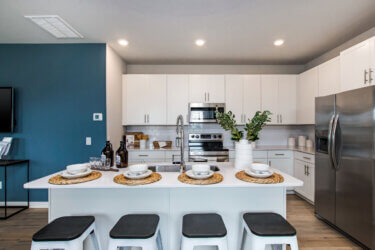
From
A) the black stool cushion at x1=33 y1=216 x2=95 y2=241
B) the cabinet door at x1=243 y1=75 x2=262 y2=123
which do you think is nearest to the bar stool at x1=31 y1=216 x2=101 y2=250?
the black stool cushion at x1=33 y1=216 x2=95 y2=241

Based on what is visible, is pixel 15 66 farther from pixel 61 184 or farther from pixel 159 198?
pixel 159 198

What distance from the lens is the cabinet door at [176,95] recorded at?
372 cm

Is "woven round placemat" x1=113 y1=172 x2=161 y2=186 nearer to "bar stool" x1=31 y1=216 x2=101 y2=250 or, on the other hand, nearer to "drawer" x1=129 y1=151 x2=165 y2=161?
"bar stool" x1=31 y1=216 x2=101 y2=250

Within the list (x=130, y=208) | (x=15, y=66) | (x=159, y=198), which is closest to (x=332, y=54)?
(x=159, y=198)

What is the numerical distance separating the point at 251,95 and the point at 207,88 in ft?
2.95

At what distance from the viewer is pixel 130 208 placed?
5.23 feet

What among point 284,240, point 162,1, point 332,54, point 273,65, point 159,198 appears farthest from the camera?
point 273,65

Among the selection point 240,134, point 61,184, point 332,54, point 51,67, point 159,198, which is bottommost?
point 159,198

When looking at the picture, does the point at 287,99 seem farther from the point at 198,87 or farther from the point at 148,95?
the point at 148,95

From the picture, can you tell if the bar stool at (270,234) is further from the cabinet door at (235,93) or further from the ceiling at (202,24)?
the cabinet door at (235,93)

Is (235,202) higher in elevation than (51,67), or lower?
lower

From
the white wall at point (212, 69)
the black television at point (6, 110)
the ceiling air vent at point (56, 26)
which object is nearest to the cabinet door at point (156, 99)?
the white wall at point (212, 69)

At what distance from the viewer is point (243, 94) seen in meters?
3.75

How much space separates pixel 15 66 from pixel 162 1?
2.78 meters
